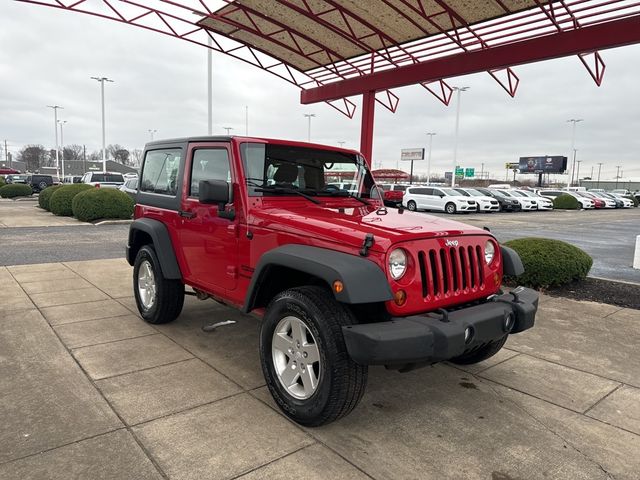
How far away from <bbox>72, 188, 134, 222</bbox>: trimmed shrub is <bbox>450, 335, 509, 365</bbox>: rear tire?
558 inches

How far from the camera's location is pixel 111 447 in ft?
8.97

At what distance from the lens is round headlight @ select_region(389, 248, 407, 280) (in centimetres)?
284

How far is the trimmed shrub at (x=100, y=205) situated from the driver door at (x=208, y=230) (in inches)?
488

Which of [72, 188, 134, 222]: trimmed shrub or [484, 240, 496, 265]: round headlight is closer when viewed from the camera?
[484, 240, 496, 265]: round headlight

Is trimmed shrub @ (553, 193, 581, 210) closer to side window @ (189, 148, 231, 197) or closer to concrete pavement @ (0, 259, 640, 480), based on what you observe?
concrete pavement @ (0, 259, 640, 480)

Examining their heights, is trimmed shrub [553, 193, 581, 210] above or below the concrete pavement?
above

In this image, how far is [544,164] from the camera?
76.6 m

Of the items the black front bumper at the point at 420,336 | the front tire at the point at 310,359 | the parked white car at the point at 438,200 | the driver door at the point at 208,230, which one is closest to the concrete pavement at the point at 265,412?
the front tire at the point at 310,359

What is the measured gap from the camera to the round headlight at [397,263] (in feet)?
9.32

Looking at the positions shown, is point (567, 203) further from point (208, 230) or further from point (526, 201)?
point (208, 230)

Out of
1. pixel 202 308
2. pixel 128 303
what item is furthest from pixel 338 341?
pixel 128 303

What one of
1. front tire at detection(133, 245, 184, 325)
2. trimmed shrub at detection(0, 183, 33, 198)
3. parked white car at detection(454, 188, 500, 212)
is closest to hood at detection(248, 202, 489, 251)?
front tire at detection(133, 245, 184, 325)

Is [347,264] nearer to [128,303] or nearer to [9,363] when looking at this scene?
[9,363]

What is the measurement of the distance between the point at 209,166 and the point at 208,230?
0.60 metres
